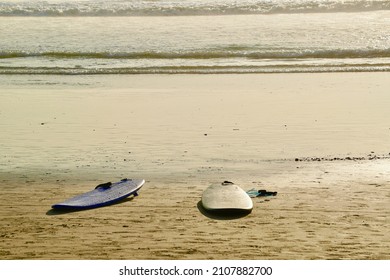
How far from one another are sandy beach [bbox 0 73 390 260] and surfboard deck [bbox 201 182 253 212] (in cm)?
12

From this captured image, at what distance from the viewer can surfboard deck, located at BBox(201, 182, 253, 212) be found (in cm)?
777

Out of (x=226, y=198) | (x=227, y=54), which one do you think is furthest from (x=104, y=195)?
(x=227, y=54)

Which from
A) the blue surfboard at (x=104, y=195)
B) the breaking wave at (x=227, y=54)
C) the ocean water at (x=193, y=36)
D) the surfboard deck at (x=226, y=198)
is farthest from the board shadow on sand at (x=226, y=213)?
the breaking wave at (x=227, y=54)

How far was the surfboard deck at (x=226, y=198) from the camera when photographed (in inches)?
306

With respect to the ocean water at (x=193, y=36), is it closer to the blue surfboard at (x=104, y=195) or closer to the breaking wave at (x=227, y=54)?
the breaking wave at (x=227, y=54)

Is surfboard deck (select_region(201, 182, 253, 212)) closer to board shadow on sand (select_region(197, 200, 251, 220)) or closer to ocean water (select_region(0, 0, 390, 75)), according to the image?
board shadow on sand (select_region(197, 200, 251, 220))

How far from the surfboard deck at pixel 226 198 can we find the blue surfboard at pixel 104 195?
37.0 inches

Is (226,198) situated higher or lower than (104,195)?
higher

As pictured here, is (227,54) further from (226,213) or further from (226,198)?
(226,213)

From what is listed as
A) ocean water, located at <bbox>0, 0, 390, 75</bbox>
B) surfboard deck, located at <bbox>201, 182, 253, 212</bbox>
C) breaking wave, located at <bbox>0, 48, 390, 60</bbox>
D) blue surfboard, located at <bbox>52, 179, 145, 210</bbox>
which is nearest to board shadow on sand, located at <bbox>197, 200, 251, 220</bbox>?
surfboard deck, located at <bbox>201, 182, 253, 212</bbox>

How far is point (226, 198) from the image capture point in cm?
798

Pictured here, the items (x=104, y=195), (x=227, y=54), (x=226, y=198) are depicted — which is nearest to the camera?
(x=226, y=198)

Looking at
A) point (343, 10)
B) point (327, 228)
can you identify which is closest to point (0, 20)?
point (343, 10)

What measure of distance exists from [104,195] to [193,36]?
1466cm
